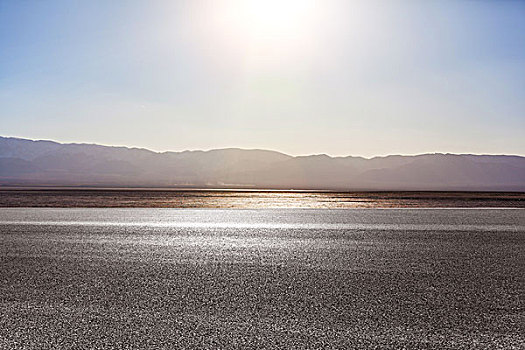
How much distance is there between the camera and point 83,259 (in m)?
7.39

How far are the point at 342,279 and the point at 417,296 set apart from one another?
1026mm

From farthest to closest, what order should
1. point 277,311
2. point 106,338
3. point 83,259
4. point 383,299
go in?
point 83,259 < point 383,299 < point 277,311 < point 106,338

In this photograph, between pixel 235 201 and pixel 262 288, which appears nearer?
pixel 262 288

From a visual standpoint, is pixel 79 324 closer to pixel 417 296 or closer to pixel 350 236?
pixel 417 296

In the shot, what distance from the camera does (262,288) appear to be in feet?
18.4

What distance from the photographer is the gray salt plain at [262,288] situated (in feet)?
13.1

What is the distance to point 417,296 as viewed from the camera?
527 cm

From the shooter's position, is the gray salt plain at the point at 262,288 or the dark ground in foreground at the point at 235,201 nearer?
the gray salt plain at the point at 262,288

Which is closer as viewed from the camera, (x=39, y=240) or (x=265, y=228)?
(x=39, y=240)

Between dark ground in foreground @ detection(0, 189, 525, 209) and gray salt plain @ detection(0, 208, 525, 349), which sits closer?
gray salt plain @ detection(0, 208, 525, 349)

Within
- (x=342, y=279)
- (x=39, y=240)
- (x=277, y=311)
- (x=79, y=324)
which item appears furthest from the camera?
(x=39, y=240)

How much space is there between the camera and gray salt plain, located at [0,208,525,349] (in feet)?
13.1

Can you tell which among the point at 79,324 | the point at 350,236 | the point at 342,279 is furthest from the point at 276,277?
the point at 350,236

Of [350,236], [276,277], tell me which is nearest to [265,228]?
[350,236]
